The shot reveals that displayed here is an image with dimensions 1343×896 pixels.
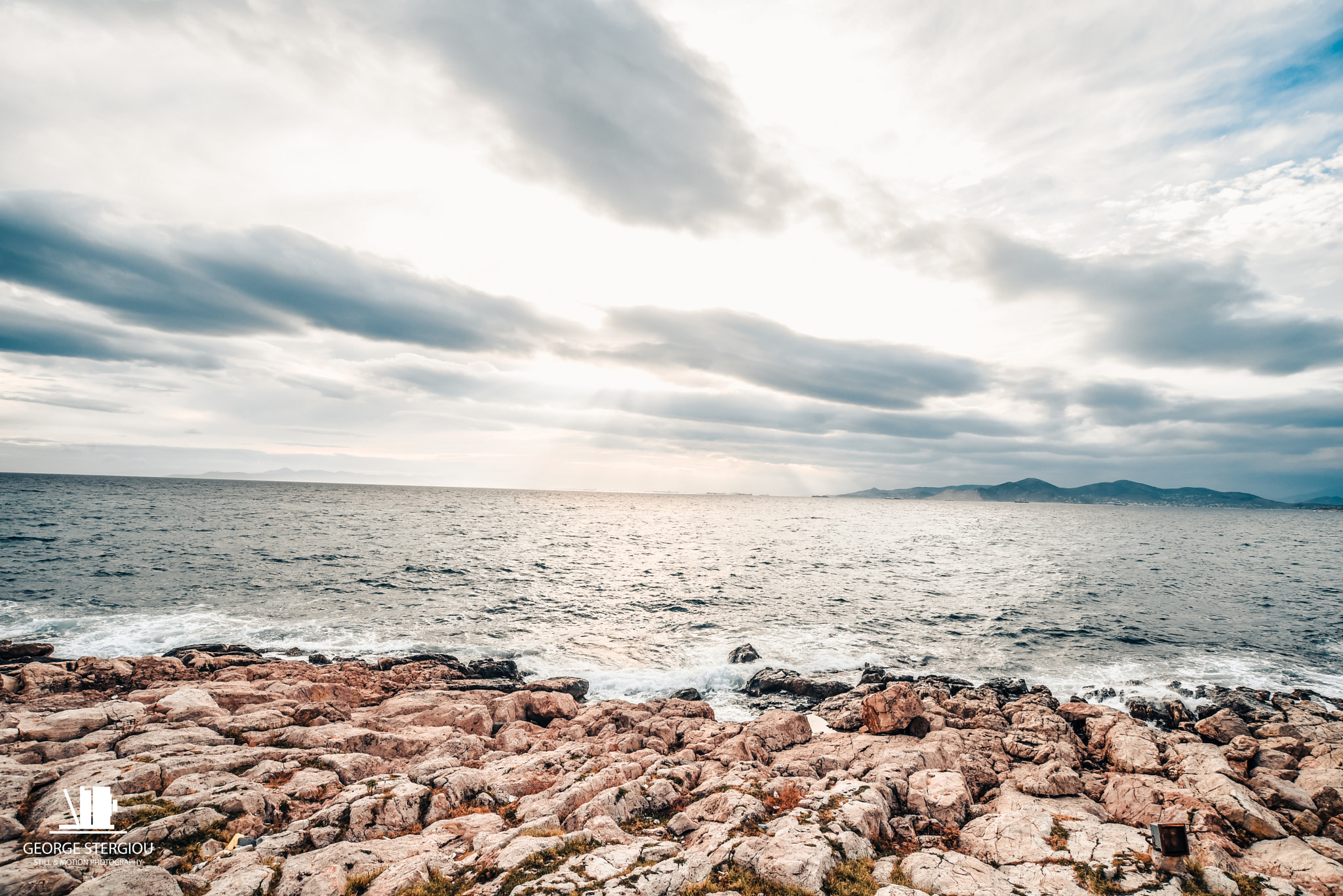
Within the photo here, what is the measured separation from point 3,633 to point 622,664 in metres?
39.3

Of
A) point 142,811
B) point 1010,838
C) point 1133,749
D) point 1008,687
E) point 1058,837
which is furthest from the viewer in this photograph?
point 1008,687

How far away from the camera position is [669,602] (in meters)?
51.7

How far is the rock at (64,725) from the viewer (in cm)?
1656

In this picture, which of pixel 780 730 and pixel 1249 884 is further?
pixel 780 730

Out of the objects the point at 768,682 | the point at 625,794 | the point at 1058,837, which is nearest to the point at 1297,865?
the point at 1058,837

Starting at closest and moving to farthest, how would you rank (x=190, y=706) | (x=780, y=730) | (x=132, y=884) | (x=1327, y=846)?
(x=132, y=884), (x=1327, y=846), (x=190, y=706), (x=780, y=730)

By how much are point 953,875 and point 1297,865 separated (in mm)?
7800

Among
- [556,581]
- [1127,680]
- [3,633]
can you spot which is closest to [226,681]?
[3,633]

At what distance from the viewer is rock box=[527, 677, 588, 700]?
92.5 feet

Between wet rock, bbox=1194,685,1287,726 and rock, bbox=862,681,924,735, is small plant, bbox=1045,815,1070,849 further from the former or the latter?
wet rock, bbox=1194,685,1287,726

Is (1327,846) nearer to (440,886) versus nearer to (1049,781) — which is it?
(1049,781)

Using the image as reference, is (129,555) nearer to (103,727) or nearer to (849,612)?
(103,727)

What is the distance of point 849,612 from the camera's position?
160 ft

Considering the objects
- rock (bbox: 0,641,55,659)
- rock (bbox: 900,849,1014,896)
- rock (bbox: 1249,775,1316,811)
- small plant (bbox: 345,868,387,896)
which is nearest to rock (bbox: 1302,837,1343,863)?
rock (bbox: 1249,775,1316,811)
